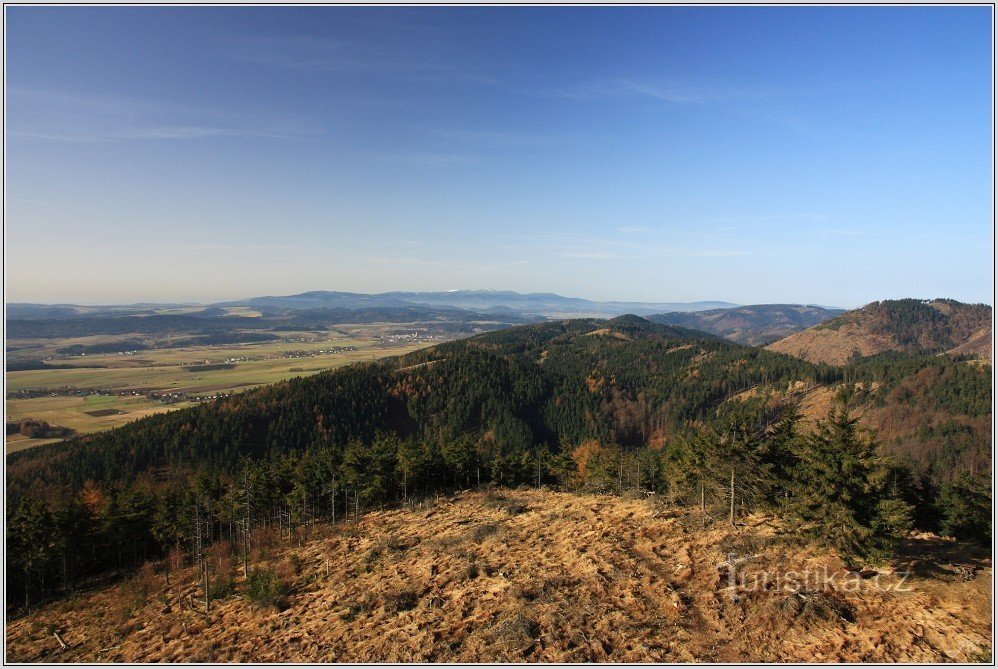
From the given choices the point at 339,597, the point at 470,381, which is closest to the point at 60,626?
the point at 339,597

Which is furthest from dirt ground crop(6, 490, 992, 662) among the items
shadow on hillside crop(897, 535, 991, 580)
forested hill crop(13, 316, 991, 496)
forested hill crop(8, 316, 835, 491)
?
forested hill crop(8, 316, 835, 491)

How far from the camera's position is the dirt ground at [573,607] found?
16.8 metres

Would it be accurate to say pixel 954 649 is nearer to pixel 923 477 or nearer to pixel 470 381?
pixel 923 477

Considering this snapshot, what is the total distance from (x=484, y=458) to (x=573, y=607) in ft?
163

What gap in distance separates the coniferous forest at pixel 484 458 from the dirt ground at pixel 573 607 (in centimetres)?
253

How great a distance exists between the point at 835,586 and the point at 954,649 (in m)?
4.19

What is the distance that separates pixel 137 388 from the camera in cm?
19662

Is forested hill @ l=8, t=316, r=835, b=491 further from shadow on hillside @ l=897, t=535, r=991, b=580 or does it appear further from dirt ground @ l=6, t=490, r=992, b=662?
shadow on hillside @ l=897, t=535, r=991, b=580

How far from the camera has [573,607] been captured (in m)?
19.8

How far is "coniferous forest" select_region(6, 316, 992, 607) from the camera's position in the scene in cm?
2817

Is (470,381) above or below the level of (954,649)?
below

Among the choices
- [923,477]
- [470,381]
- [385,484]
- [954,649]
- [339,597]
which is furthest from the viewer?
[470,381]

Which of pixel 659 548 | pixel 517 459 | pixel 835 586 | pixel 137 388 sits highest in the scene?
pixel 835 586

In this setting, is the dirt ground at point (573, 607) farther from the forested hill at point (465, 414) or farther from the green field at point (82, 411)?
the green field at point (82, 411)
